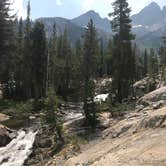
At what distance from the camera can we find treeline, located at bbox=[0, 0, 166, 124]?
42594 mm

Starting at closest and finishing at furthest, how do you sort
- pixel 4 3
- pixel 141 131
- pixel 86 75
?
pixel 141 131 < pixel 86 75 < pixel 4 3

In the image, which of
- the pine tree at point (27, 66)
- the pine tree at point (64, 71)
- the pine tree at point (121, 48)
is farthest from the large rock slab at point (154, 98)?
the pine tree at point (64, 71)

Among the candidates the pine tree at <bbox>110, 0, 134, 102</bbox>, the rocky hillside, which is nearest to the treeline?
the pine tree at <bbox>110, 0, 134, 102</bbox>

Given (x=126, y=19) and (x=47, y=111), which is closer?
(x=47, y=111)

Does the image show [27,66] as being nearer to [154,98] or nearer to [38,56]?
[38,56]

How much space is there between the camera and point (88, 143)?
98.8ft

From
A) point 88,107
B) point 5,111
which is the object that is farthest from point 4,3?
point 88,107

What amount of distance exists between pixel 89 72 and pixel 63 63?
4403 cm

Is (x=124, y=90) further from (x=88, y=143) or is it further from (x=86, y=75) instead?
(x=88, y=143)

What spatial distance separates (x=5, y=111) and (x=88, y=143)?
80.7 ft

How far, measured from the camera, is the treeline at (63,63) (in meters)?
42.6

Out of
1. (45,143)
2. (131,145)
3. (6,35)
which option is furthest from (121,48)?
(131,145)

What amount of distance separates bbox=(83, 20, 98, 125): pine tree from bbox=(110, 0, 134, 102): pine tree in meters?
9.78

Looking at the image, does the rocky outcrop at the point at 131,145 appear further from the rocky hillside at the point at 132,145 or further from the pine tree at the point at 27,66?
the pine tree at the point at 27,66
